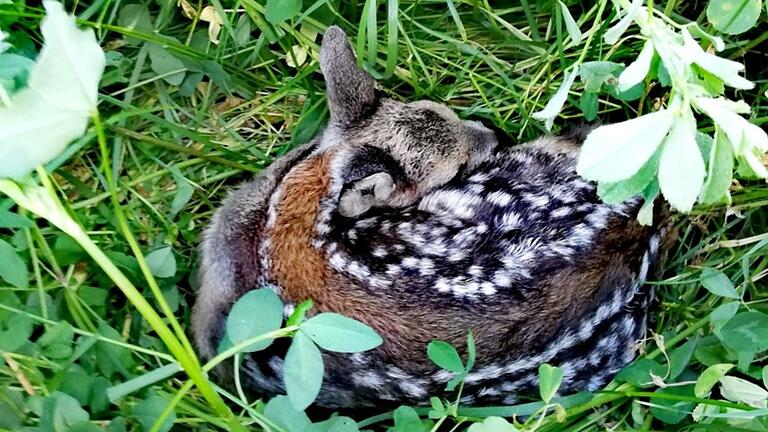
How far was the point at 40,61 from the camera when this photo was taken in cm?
136

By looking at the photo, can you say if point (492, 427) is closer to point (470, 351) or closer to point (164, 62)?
point (470, 351)

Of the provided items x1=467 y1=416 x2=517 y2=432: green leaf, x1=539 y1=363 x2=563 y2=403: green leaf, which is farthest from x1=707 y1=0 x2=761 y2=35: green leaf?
x1=467 y1=416 x2=517 y2=432: green leaf

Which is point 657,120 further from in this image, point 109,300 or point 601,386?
point 109,300

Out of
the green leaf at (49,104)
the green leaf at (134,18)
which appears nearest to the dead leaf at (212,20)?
the green leaf at (134,18)

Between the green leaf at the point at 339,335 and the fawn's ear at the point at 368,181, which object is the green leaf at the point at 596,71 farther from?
the green leaf at the point at 339,335

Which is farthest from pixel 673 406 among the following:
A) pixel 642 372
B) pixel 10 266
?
pixel 10 266

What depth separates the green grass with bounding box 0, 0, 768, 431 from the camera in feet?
7.87

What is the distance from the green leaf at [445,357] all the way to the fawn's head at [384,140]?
531 mm

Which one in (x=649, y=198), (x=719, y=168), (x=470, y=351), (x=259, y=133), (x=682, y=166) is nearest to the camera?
(x=682, y=166)

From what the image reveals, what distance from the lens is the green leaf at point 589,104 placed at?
8.11 feet

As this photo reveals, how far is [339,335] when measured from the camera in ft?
5.52

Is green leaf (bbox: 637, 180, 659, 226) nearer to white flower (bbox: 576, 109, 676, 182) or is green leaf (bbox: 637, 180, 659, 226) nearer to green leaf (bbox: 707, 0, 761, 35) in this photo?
white flower (bbox: 576, 109, 676, 182)

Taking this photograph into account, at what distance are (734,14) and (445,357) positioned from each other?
3.36 ft

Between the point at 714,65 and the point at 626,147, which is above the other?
the point at 714,65
